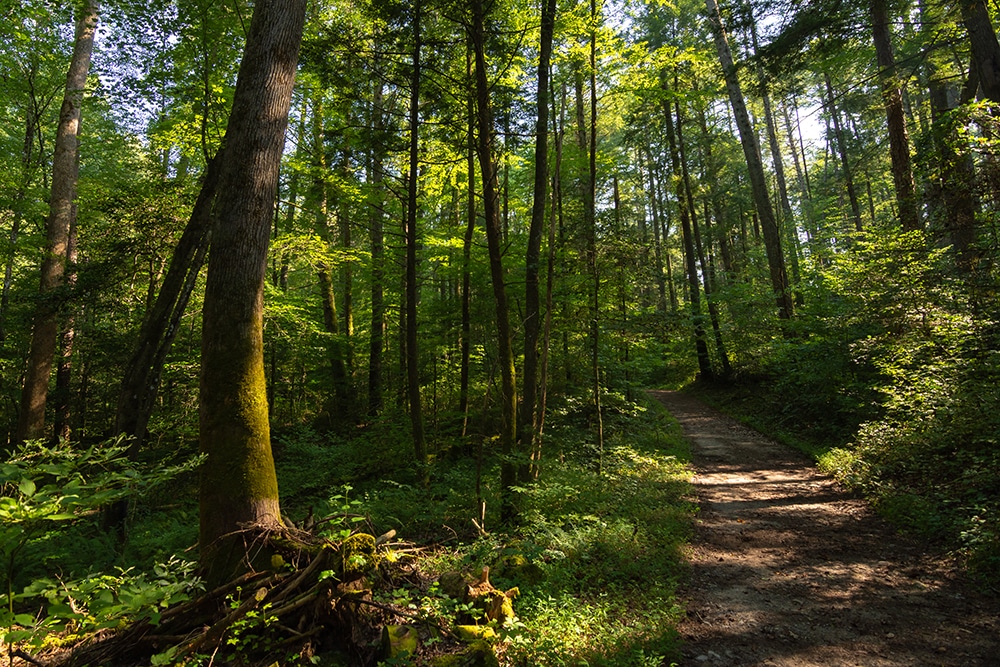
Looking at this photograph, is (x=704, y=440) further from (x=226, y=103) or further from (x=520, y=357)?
(x=226, y=103)

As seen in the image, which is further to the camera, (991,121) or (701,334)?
(701,334)

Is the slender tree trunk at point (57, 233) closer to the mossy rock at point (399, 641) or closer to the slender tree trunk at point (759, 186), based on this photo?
the mossy rock at point (399, 641)

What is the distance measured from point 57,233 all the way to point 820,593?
49.6 ft

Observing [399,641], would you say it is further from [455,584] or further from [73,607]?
[73,607]

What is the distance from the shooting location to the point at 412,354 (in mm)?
8250

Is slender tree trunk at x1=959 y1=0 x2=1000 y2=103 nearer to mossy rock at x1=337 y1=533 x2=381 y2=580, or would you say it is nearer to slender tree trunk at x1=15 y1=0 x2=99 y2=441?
mossy rock at x1=337 y1=533 x2=381 y2=580

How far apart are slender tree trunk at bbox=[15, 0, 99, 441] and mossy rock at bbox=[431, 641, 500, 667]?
34.0 feet

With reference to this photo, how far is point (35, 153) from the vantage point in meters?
16.0

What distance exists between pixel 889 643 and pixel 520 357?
732 cm

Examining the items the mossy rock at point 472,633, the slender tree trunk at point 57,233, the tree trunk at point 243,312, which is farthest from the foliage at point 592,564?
the slender tree trunk at point 57,233

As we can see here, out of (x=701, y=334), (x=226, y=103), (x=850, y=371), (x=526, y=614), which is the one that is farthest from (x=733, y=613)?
(x=701, y=334)

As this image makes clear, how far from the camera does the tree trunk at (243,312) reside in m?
3.61

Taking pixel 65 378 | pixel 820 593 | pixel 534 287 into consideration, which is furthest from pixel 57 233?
pixel 820 593

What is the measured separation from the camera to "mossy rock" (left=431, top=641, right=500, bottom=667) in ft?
10.9
